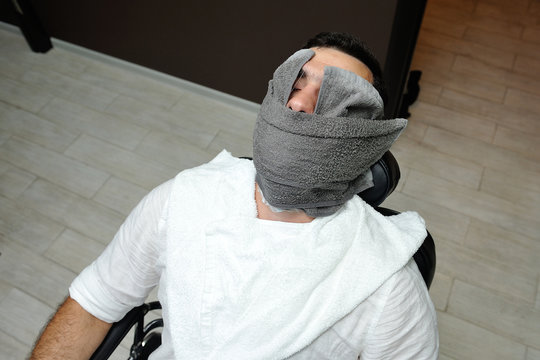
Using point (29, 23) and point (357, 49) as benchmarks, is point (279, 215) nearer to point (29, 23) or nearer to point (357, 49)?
point (357, 49)

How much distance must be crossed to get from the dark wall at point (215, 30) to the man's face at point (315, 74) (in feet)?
3.37

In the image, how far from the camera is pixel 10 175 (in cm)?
224

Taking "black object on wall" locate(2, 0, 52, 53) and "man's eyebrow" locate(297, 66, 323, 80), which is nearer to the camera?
"man's eyebrow" locate(297, 66, 323, 80)

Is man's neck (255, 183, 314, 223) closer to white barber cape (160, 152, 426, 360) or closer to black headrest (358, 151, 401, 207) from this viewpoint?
white barber cape (160, 152, 426, 360)

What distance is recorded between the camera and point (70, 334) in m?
0.94

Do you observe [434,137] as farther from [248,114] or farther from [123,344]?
[123,344]

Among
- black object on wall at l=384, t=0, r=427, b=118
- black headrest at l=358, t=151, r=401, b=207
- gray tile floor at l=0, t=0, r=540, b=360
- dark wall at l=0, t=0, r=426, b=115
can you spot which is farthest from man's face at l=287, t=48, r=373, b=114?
gray tile floor at l=0, t=0, r=540, b=360

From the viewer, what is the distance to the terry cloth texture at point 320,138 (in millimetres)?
752

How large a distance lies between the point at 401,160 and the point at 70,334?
185cm

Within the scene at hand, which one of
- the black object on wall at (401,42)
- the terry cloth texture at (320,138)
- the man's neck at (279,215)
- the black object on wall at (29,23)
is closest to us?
the terry cloth texture at (320,138)

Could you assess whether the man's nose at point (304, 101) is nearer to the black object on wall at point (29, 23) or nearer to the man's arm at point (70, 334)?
the man's arm at point (70, 334)

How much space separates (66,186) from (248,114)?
110 centimetres

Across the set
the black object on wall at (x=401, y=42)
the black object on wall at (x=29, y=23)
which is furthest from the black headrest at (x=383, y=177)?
the black object on wall at (x=29, y=23)

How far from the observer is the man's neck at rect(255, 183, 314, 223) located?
878 mm
